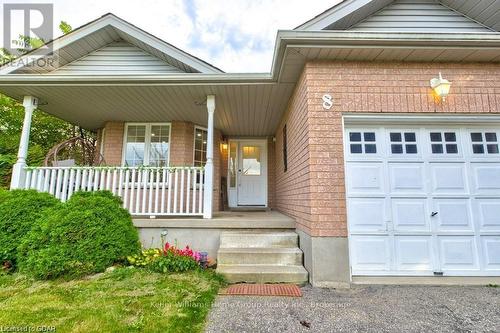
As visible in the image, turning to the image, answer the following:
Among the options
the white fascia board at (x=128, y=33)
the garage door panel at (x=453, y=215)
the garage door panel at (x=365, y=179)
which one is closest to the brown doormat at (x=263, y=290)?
the garage door panel at (x=365, y=179)

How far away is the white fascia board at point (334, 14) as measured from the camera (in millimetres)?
3725

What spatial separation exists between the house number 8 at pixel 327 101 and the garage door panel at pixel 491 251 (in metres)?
2.95

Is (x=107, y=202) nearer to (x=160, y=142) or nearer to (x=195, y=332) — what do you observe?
(x=195, y=332)

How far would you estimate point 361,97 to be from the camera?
3.62 metres

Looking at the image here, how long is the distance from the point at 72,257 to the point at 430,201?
5151mm

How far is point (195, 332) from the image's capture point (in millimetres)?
2086

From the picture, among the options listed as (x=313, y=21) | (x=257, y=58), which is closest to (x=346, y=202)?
(x=313, y=21)

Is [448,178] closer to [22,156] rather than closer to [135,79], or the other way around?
[135,79]

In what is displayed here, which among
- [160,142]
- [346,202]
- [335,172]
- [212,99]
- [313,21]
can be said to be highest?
[313,21]

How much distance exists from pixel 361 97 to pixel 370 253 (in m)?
2.27

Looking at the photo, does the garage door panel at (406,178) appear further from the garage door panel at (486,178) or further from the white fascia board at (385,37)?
the white fascia board at (385,37)

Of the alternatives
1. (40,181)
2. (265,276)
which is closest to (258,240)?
(265,276)

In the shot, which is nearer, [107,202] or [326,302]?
[326,302]

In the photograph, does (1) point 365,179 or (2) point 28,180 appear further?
(2) point 28,180
